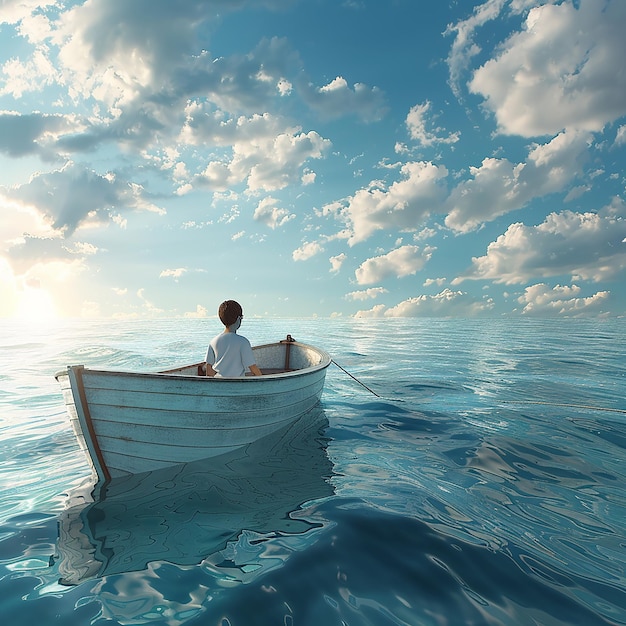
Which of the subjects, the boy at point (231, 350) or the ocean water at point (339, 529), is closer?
the ocean water at point (339, 529)

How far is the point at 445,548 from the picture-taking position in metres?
4.20

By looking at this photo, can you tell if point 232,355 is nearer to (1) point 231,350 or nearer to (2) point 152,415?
(1) point 231,350

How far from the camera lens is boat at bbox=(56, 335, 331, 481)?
5.91m

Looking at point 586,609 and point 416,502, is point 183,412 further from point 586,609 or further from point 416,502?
point 586,609

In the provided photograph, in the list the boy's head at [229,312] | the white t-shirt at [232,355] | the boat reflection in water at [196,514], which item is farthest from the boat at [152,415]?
the boy's head at [229,312]

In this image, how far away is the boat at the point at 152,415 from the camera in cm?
591

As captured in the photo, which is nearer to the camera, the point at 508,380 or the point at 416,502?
the point at 416,502

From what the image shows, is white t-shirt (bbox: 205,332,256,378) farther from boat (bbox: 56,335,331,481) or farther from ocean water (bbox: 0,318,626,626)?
ocean water (bbox: 0,318,626,626)

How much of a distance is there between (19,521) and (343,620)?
14.9 ft

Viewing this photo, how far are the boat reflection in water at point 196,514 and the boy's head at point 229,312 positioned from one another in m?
2.41

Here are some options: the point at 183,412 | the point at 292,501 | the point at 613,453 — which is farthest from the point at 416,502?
the point at 613,453

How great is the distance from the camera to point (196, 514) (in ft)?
17.2

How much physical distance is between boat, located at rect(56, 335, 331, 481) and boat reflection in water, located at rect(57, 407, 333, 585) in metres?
0.29

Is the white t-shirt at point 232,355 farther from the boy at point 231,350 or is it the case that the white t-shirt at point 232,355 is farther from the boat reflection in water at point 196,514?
the boat reflection in water at point 196,514
